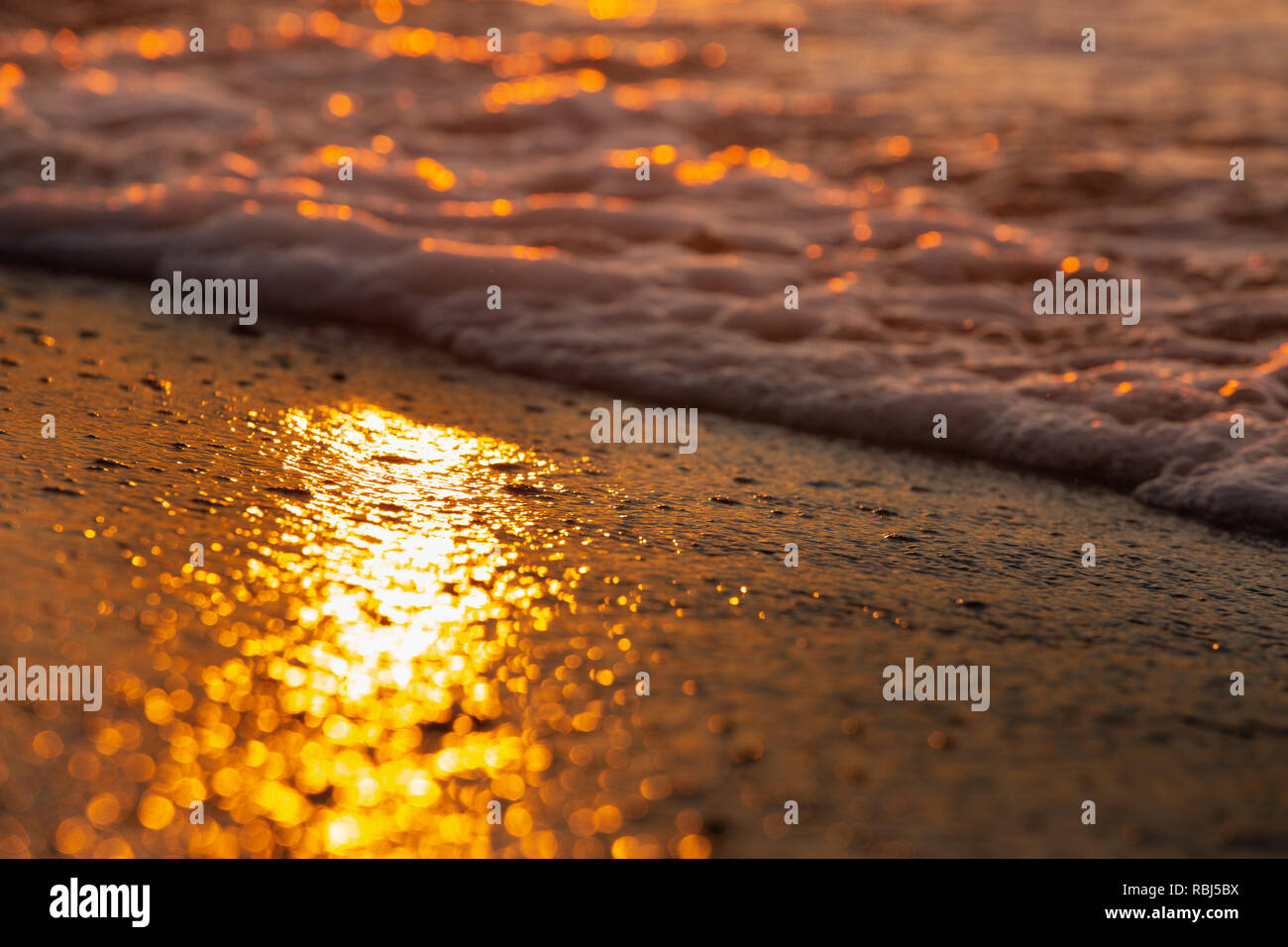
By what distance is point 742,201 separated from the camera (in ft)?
16.7

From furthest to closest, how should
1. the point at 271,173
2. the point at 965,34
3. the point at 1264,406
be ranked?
the point at 965,34, the point at 271,173, the point at 1264,406

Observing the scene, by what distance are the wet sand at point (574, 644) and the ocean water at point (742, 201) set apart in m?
0.60

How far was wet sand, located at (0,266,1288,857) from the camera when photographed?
1.45 meters

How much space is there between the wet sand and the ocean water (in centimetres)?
60

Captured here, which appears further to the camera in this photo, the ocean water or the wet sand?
the ocean water

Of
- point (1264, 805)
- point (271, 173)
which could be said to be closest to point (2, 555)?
point (1264, 805)

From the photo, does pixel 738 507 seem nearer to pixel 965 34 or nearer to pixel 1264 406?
pixel 1264 406

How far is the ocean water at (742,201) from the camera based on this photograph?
339cm

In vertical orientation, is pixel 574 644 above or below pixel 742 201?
below

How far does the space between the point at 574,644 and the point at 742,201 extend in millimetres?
3587

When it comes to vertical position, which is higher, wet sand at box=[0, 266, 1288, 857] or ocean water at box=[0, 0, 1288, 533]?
ocean water at box=[0, 0, 1288, 533]

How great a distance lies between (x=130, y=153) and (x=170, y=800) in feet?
14.7

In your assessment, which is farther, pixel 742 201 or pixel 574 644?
pixel 742 201

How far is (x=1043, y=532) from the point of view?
2545 mm
